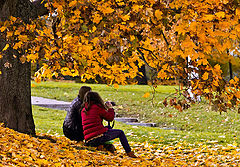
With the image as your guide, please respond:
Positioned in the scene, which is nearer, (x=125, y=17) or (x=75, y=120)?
(x=125, y=17)

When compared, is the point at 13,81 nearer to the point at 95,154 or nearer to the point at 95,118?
the point at 95,118

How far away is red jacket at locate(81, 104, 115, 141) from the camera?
5.68 metres

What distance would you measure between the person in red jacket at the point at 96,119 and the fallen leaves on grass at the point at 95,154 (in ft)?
0.78

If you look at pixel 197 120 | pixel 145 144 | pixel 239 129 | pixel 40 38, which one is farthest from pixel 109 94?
pixel 40 38

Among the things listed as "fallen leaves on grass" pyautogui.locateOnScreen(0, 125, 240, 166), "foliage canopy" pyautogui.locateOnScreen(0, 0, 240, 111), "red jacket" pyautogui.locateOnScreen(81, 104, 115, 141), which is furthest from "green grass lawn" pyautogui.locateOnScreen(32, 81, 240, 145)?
"foliage canopy" pyautogui.locateOnScreen(0, 0, 240, 111)

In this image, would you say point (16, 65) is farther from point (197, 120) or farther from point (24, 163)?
point (197, 120)

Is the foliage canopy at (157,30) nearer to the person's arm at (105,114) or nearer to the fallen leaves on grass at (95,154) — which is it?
the person's arm at (105,114)

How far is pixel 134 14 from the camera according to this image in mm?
3988

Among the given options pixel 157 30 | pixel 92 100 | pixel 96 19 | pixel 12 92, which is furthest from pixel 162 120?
pixel 96 19

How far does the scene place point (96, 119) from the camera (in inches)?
224

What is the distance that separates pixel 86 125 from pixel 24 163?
164cm

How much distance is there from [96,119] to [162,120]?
6.89 metres

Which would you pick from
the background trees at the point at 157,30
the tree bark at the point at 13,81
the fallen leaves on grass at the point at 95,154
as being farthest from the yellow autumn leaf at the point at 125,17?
the tree bark at the point at 13,81

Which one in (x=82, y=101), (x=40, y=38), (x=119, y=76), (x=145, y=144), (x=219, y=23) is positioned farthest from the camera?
(x=145, y=144)
